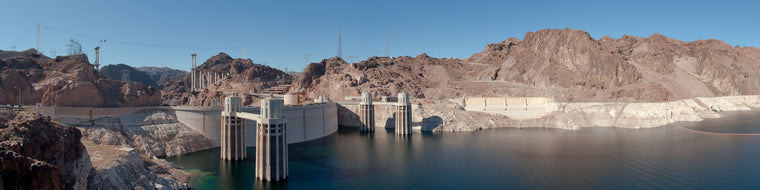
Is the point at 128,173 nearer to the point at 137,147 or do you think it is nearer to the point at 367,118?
the point at 137,147

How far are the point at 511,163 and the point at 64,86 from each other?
49.1m

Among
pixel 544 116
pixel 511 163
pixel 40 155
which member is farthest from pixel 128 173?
pixel 544 116

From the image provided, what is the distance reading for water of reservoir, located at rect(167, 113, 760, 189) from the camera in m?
30.3

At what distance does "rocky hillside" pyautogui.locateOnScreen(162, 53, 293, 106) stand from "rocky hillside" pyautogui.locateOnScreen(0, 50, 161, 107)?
1450 inches

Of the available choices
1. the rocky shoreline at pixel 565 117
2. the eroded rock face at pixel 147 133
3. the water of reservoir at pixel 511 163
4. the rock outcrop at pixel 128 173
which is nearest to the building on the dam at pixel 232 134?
the water of reservoir at pixel 511 163

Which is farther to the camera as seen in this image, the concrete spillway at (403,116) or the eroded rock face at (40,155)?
the concrete spillway at (403,116)

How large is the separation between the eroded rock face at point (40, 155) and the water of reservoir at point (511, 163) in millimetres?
12910

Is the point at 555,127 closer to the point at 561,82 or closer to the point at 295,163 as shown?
the point at 561,82

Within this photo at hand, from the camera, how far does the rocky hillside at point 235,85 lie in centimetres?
8919

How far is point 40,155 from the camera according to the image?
560 inches

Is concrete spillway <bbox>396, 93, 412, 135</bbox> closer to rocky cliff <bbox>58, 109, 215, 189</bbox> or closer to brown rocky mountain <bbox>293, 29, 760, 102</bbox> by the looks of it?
rocky cliff <bbox>58, 109, 215, 189</bbox>

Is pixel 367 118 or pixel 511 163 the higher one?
pixel 367 118

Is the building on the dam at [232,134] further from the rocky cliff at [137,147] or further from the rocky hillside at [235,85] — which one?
the rocky hillside at [235,85]

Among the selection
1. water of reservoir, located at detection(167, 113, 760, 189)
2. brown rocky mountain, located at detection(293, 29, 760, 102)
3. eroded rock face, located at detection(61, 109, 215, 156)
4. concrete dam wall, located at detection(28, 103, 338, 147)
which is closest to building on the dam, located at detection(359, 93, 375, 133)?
concrete dam wall, located at detection(28, 103, 338, 147)
